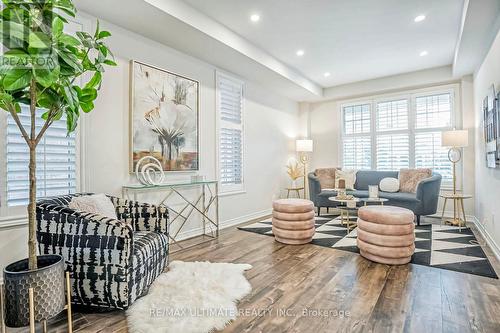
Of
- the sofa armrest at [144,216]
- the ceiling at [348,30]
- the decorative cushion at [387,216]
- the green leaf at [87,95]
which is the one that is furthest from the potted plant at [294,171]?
the green leaf at [87,95]

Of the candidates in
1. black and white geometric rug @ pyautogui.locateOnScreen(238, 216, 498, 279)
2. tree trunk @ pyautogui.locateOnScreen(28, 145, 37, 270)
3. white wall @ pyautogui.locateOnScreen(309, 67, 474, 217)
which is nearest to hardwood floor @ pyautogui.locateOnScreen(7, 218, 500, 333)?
black and white geometric rug @ pyautogui.locateOnScreen(238, 216, 498, 279)

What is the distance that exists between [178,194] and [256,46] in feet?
8.19

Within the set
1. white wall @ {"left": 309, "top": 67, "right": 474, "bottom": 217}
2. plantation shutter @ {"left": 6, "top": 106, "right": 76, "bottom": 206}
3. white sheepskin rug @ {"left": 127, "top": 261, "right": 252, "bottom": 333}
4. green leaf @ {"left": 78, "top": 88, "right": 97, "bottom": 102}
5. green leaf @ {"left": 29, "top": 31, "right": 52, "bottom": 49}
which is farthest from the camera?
white wall @ {"left": 309, "top": 67, "right": 474, "bottom": 217}

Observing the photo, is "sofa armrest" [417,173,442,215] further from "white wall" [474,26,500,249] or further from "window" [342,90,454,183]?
"window" [342,90,454,183]

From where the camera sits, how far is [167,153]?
3.63m

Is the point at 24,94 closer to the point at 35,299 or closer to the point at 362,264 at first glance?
the point at 35,299

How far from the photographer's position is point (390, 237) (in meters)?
2.82

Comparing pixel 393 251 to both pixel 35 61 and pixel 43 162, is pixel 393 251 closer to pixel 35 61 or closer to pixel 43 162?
pixel 35 61

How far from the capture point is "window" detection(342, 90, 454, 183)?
17.7 feet

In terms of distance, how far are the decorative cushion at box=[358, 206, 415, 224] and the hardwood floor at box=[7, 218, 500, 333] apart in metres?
0.45

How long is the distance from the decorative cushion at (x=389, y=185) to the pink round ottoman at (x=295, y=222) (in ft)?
8.03

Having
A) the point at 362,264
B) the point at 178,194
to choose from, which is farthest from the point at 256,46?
the point at 362,264

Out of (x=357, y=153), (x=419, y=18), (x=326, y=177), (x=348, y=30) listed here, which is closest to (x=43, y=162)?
(x=348, y=30)

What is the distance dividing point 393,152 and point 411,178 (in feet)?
2.95
